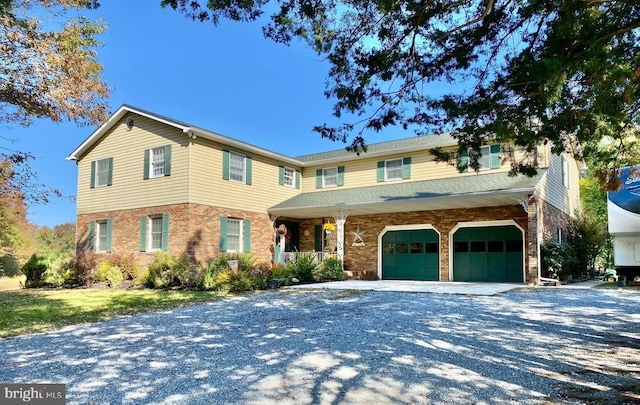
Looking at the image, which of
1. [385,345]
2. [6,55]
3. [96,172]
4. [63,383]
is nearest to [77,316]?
[63,383]

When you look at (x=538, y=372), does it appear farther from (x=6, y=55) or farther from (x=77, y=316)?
(x=6, y=55)

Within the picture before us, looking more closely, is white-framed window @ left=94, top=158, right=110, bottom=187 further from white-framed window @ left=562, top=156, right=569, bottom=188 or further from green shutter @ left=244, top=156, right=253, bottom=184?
white-framed window @ left=562, top=156, right=569, bottom=188

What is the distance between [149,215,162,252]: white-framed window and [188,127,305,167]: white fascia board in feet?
11.8

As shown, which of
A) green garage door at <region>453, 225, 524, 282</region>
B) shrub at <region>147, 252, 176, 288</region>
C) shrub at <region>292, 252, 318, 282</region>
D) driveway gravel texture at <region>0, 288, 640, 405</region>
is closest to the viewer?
driveway gravel texture at <region>0, 288, 640, 405</region>

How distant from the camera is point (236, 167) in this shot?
16.6 m

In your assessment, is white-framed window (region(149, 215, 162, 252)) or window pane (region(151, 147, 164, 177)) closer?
white-framed window (region(149, 215, 162, 252))

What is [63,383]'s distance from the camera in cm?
391

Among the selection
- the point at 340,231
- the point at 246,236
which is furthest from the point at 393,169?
the point at 246,236

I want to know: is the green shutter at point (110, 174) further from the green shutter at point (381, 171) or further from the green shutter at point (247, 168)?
the green shutter at point (381, 171)

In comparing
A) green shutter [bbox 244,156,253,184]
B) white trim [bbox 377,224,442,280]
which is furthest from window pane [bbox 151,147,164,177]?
white trim [bbox 377,224,442,280]

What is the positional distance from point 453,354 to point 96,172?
1733 centimetres

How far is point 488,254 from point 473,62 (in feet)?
36.3

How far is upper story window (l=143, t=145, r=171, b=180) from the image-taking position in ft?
51.8

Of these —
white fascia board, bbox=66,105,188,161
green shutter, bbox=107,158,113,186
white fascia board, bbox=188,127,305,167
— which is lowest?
green shutter, bbox=107,158,113,186
